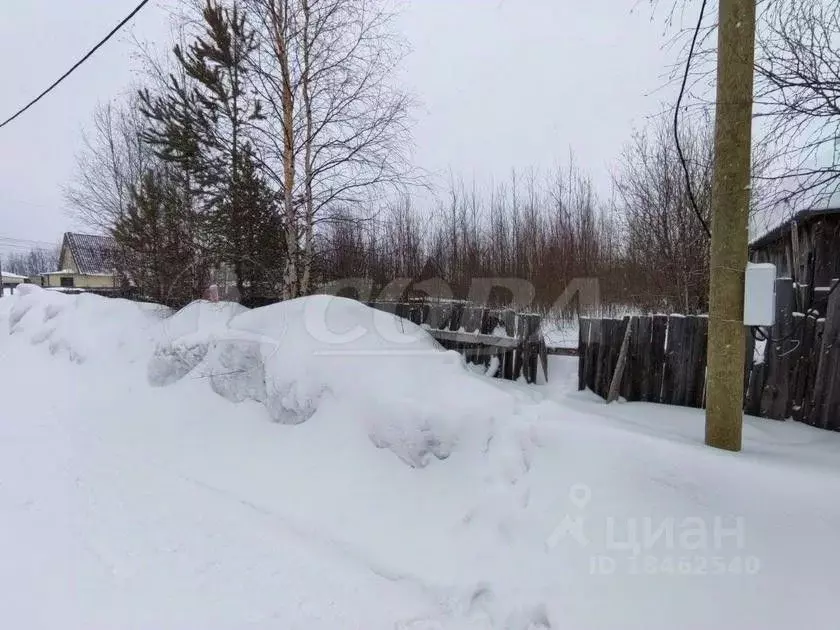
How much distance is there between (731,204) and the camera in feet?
9.78

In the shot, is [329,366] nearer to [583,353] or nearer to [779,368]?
[583,353]

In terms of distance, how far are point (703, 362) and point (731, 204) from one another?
1927 millimetres

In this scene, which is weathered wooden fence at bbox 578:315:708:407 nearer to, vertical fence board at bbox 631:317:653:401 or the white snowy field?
vertical fence board at bbox 631:317:653:401

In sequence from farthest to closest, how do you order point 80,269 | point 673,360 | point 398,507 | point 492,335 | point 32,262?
point 32,262
point 80,269
point 492,335
point 673,360
point 398,507

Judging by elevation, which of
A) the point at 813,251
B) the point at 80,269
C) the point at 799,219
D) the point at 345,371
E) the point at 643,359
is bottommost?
the point at 345,371

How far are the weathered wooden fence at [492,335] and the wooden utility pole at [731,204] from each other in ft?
8.71

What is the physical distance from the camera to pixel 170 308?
33.9ft

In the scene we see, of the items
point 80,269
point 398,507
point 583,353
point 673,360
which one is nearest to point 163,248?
point 398,507

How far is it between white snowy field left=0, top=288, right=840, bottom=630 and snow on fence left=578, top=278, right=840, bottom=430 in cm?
28

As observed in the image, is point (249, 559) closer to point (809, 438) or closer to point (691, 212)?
point (809, 438)

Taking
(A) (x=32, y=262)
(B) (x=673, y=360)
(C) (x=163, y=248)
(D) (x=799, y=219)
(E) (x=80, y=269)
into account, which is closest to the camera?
(B) (x=673, y=360)

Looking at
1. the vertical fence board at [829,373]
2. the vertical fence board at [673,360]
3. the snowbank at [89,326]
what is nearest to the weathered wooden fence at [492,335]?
the vertical fence board at [673,360]

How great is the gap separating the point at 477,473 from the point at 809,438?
2.67 meters

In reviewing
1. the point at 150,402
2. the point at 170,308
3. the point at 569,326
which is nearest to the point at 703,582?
the point at 150,402
